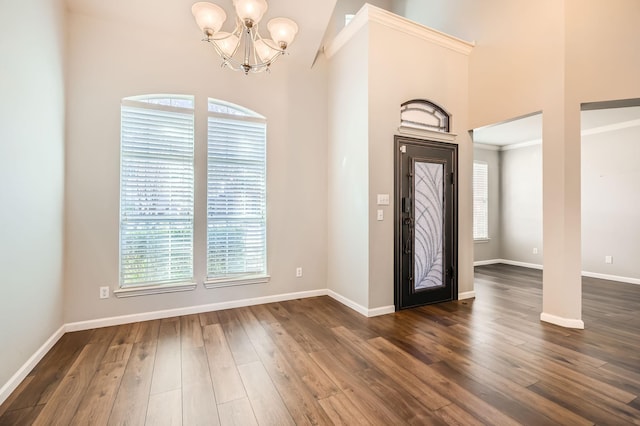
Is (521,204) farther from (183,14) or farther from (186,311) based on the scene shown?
(183,14)

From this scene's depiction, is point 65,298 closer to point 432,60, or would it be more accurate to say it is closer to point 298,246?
point 298,246

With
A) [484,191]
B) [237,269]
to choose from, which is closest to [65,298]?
[237,269]

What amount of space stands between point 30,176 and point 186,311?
1.98m

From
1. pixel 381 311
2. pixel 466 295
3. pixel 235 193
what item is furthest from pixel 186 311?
pixel 466 295

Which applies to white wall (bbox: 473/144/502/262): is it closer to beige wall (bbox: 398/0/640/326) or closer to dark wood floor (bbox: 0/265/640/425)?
dark wood floor (bbox: 0/265/640/425)

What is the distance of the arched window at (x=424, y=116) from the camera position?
3650 mm

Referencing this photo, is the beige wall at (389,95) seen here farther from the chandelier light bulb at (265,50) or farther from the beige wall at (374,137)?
the chandelier light bulb at (265,50)

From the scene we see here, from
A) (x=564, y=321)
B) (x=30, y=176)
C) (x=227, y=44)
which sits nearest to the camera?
(x=30, y=176)

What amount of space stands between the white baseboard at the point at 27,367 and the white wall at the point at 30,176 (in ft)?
0.12

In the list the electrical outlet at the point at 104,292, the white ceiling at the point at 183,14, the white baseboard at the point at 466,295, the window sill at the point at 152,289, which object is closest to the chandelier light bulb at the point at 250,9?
the white ceiling at the point at 183,14

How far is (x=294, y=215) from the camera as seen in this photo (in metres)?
3.97

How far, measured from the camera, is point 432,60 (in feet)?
12.3

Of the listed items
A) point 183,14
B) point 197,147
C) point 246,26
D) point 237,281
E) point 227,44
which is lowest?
point 237,281

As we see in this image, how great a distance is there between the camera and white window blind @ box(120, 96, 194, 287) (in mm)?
3174
